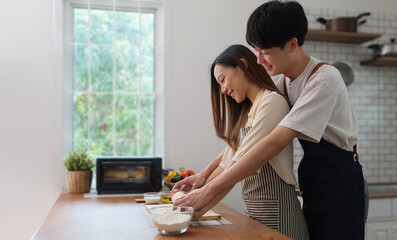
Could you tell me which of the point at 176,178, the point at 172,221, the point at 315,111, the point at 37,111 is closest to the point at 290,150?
the point at 315,111

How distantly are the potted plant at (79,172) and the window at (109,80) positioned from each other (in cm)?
29

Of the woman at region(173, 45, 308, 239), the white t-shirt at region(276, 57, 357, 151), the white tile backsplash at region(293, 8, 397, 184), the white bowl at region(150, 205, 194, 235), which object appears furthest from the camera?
the white tile backsplash at region(293, 8, 397, 184)

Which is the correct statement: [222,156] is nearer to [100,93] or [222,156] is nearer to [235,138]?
[235,138]

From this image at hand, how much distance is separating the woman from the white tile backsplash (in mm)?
1649

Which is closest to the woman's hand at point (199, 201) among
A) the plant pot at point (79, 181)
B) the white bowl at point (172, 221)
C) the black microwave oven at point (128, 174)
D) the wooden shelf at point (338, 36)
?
the white bowl at point (172, 221)

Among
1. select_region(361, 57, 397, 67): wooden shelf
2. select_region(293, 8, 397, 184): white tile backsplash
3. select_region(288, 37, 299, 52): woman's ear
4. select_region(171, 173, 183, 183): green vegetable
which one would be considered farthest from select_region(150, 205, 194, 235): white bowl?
select_region(361, 57, 397, 67): wooden shelf

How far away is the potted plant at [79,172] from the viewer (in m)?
2.79

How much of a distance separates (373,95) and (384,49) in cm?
39

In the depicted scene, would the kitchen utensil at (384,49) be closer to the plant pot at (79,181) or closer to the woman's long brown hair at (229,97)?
the woman's long brown hair at (229,97)

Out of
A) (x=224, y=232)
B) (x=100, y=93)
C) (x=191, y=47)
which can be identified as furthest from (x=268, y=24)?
(x=100, y=93)

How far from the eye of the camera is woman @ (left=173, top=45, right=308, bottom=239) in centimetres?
174

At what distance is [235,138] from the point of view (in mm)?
2107

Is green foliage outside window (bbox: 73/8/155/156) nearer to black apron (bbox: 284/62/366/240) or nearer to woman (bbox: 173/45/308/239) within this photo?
woman (bbox: 173/45/308/239)

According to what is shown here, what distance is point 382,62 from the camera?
11.3 ft
